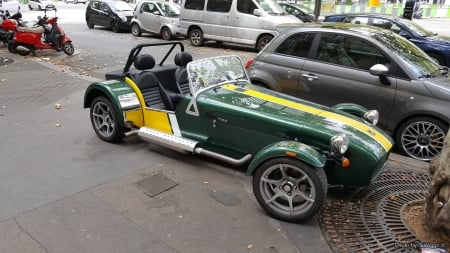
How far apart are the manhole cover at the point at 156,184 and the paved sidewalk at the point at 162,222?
11 mm

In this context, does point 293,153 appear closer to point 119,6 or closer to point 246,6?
point 246,6

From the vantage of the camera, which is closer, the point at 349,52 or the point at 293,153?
the point at 293,153

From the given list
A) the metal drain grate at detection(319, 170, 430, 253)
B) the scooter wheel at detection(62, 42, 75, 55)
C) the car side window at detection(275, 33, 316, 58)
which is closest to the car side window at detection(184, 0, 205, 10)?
the scooter wheel at detection(62, 42, 75, 55)

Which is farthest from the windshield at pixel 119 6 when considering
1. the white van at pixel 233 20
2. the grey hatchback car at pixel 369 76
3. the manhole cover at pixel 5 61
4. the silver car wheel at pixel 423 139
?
the silver car wheel at pixel 423 139

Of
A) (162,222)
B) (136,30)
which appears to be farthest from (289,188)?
(136,30)

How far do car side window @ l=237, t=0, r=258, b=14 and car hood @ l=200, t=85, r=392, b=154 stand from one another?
984 cm

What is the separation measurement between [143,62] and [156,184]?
5.56 feet

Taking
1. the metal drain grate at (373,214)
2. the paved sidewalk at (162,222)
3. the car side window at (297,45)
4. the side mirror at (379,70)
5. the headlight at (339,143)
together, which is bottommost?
the paved sidewalk at (162,222)

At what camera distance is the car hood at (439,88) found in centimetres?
504

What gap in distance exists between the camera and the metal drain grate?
3.33 meters

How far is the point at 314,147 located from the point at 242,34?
10671 mm

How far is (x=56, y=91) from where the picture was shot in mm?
8141

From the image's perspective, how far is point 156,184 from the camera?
423cm

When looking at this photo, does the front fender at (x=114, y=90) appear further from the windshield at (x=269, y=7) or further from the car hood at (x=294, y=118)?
the windshield at (x=269, y=7)
